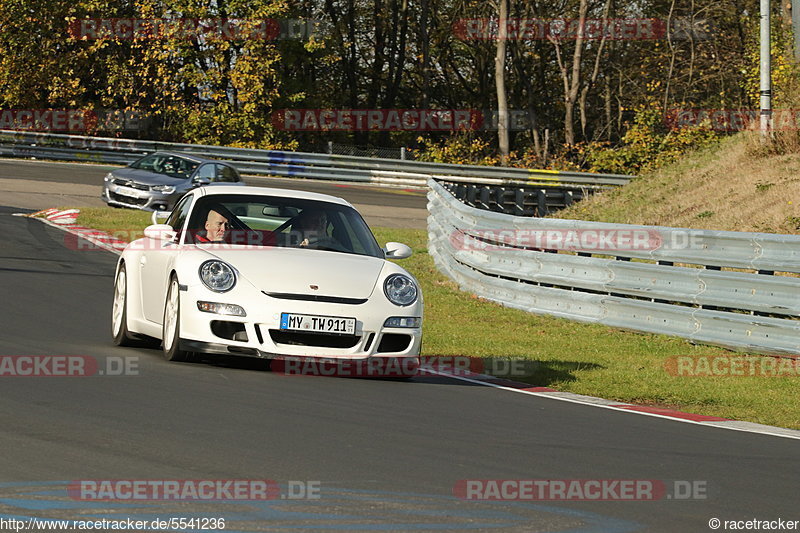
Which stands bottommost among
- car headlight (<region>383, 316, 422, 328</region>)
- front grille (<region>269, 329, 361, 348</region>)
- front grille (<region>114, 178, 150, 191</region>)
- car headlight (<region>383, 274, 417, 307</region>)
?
front grille (<region>114, 178, 150, 191</region>)

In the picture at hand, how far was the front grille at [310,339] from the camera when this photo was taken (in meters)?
9.66

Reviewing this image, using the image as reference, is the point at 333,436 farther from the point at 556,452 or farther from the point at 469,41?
the point at 469,41

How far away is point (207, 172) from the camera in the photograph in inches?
1094

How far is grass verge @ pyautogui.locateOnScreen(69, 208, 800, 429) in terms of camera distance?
34.0 feet

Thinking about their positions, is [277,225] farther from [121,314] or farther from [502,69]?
[502,69]

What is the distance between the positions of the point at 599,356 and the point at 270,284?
13.6 feet

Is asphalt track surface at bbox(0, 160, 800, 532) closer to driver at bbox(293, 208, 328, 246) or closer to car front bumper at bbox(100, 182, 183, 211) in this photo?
driver at bbox(293, 208, 328, 246)

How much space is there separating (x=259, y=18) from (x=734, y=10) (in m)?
17.9

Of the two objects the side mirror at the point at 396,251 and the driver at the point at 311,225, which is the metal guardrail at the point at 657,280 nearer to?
the side mirror at the point at 396,251

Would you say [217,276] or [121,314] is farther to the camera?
[121,314]

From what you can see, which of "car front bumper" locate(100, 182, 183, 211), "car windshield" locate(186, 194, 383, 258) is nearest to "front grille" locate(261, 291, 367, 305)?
"car windshield" locate(186, 194, 383, 258)

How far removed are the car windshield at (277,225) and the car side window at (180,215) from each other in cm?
15

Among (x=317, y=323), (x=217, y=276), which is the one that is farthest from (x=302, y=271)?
(x=217, y=276)

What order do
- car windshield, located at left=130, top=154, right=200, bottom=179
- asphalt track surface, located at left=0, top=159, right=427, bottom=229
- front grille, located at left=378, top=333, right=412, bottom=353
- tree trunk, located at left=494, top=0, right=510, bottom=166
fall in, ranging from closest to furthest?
front grille, located at left=378, top=333, right=412, bottom=353, car windshield, located at left=130, top=154, right=200, bottom=179, asphalt track surface, located at left=0, top=159, right=427, bottom=229, tree trunk, located at left=494, top=0, right=510, bottom=166
